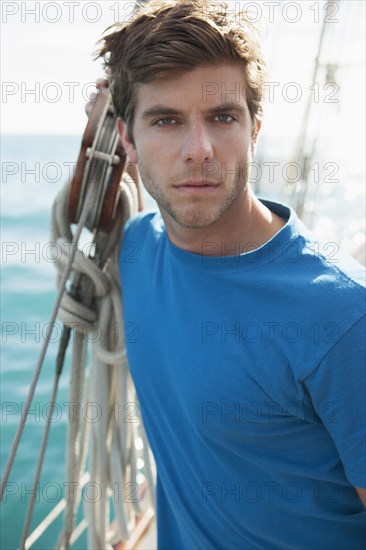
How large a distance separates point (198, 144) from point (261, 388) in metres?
0.44

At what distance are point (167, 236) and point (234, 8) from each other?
0.48 meters

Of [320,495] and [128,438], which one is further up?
[320,495]

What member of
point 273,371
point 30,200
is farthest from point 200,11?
point 30,200

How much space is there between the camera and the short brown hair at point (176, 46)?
3.56 ft

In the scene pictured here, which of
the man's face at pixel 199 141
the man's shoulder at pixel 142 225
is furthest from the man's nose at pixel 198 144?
the man's shoulder at pixel 142 225

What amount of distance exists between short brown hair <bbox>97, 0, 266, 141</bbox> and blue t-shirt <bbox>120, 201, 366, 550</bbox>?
0.96 feet

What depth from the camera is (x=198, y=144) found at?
3.55 ft

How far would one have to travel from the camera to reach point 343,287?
0.98 meters

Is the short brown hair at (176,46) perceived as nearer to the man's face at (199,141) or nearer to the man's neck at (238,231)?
the man's face at (199,141)

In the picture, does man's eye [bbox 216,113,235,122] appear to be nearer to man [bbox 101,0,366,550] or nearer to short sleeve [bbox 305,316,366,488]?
man [bbox 101,0,366,550]

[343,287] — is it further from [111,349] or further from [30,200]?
[30,200]

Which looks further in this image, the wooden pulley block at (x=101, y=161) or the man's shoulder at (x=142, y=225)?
the man's shoulder at (x=142, y=225)

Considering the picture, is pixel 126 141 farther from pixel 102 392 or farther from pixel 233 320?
pixel 102 392

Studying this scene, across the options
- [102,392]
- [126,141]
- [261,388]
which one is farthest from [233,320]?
[102,392]
